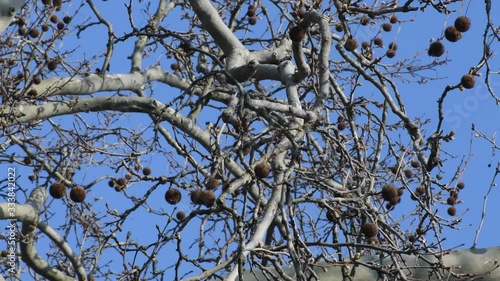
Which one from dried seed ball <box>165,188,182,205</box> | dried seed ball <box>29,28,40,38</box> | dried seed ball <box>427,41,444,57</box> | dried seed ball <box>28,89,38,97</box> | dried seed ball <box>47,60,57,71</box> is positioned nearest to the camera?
dried seed ball <box>165,188,182,205</box>

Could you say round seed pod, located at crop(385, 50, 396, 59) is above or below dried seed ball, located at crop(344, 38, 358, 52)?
above

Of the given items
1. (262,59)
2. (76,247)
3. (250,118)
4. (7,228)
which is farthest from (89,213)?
(250,118)

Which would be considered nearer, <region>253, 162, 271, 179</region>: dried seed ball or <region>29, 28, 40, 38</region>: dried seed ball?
<region>253, 162, 271, 179</region>: dried seed ball

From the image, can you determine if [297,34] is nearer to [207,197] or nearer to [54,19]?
[207,197]

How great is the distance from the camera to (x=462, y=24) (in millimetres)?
5027

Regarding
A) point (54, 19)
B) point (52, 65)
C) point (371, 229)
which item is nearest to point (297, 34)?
point (371, 229)

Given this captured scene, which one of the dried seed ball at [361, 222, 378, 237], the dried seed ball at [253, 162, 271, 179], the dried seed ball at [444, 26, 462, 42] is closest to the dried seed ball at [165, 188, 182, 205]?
the dried seed ball at [253, 162, 271, 179]

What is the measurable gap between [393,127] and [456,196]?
1967 millimetres

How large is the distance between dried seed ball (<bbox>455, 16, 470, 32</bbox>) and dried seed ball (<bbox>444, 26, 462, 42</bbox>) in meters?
0.03

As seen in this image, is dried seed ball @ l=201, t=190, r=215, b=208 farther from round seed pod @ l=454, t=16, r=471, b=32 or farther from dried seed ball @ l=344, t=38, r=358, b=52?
dried seed ball @ l=344, t=38, r=358, b=52

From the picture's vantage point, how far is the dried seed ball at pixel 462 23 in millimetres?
5027

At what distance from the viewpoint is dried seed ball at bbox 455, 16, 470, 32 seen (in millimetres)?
5027

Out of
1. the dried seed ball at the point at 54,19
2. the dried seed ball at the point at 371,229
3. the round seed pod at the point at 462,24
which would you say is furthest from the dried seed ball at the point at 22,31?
the dried seed ball at the point at 371,229

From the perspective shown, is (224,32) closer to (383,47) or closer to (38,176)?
(383,47)
